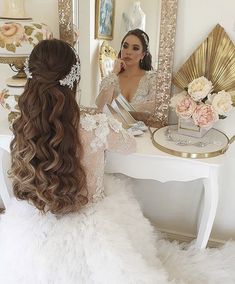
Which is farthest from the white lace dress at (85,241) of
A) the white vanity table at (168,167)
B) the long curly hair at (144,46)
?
the long curly hair at (144,46)

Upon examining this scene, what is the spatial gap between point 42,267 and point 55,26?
1.19 meters

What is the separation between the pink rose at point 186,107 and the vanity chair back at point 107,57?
395 mm

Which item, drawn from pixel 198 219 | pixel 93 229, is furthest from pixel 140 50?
pixel 198 219

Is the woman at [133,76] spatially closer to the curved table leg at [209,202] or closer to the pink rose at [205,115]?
the pink rose at [205,115]

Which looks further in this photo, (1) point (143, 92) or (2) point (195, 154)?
(1) point (143, 92)

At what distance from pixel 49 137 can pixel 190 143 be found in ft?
2.08

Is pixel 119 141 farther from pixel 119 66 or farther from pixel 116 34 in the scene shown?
pixel 116 34

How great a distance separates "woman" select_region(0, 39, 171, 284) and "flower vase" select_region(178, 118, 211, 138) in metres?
0.38

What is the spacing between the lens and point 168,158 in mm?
1362

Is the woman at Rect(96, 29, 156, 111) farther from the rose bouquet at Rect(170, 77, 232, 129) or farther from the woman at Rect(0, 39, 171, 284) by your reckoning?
the woman at Rect(0, 39, 171, 284)

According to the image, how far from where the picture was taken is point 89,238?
117 cm

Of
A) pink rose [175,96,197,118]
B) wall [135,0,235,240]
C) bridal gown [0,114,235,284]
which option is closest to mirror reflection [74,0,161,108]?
wall [135,0,235,240]

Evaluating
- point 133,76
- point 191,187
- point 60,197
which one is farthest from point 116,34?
point 191,187

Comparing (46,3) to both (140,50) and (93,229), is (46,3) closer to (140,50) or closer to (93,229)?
(140,50)
